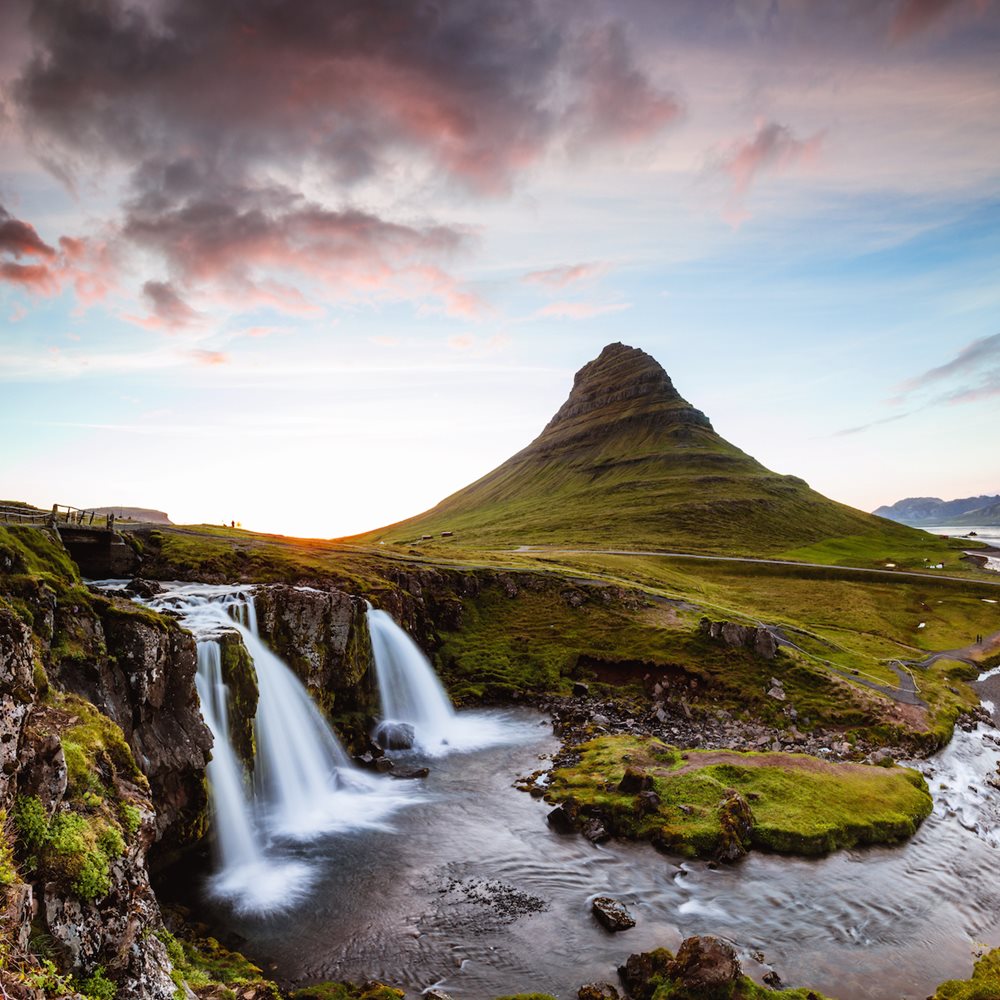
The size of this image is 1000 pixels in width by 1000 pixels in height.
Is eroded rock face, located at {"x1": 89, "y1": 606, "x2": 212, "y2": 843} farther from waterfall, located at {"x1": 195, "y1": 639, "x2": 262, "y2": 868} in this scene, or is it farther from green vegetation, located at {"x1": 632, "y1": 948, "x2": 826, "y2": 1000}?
green vegetation, located at {"x1": 632, "y1": 948, "x2": 826, "y2": 1000}

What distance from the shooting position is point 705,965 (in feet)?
61.5

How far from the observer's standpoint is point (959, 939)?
2338cm

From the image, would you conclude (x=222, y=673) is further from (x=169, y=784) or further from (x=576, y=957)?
(x=576, y=957)

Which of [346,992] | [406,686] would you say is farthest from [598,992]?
[406,686]

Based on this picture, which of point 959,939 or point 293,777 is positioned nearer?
point 959,939

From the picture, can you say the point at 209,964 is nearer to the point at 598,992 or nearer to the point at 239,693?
the point at 598,992

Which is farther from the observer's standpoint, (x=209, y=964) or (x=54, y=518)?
(x=54, y=518)

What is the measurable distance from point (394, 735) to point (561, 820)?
16.7 meters

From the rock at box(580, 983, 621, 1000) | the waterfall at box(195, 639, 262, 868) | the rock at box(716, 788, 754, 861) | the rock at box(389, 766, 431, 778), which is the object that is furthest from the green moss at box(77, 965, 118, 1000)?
the rock at box(389, 766, 431, 778)

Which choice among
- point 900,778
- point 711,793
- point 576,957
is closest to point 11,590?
point 576,957

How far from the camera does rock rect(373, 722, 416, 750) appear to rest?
43.7m

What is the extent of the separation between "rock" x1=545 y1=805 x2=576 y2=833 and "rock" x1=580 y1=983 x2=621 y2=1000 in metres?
11.2

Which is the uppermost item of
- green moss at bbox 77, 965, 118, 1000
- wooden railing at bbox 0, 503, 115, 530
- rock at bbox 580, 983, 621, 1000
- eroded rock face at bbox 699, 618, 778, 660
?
wooden railing at bbox 0, 503, 115, 530

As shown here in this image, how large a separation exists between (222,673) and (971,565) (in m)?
174
